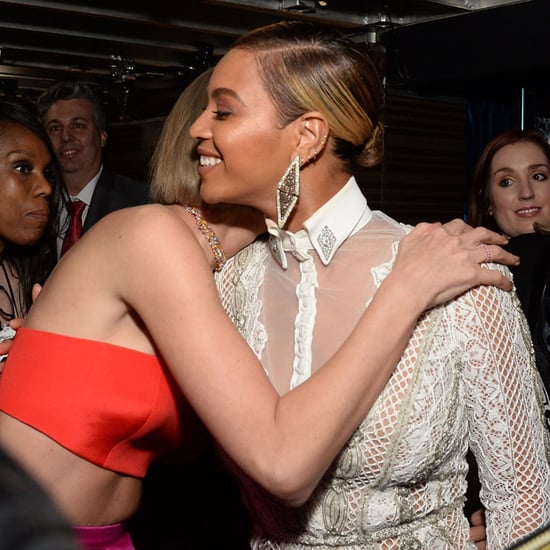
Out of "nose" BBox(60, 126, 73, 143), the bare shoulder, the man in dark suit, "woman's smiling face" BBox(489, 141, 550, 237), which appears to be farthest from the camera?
"nose" BBox(60, 126, 73, 143)

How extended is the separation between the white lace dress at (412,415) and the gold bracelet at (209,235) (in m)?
0.17

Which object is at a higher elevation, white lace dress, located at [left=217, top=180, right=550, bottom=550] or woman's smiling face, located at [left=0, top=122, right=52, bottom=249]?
woman's smiling face, located at [left=0, top=122, right=52, bottom=249]

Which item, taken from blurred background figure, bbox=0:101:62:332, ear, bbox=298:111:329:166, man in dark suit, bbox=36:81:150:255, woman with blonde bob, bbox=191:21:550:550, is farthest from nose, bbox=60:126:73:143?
ear, bbox=298:111:329:166

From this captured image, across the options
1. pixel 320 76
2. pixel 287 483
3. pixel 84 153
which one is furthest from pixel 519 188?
pixel 287 483

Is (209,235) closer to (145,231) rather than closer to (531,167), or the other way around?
(145,231)

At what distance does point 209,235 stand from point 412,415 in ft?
1.79

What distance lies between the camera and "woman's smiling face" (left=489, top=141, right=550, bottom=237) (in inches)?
126

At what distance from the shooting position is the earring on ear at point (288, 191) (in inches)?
54.8

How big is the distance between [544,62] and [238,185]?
4212mm

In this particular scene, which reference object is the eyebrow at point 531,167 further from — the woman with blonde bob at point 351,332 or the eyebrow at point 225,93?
the eyebrow at point 225,93

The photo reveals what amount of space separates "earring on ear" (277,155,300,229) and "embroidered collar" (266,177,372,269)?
1.9 inches

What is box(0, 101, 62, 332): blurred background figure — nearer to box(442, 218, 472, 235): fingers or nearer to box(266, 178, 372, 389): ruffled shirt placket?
box(266, 178, 372, 389): ruffled shirt placket

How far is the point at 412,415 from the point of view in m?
1.32

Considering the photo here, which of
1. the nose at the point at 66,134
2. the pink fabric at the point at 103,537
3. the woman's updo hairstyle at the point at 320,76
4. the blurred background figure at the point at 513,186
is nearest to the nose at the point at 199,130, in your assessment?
the woman's updo hairstyle at the point at 320,76
